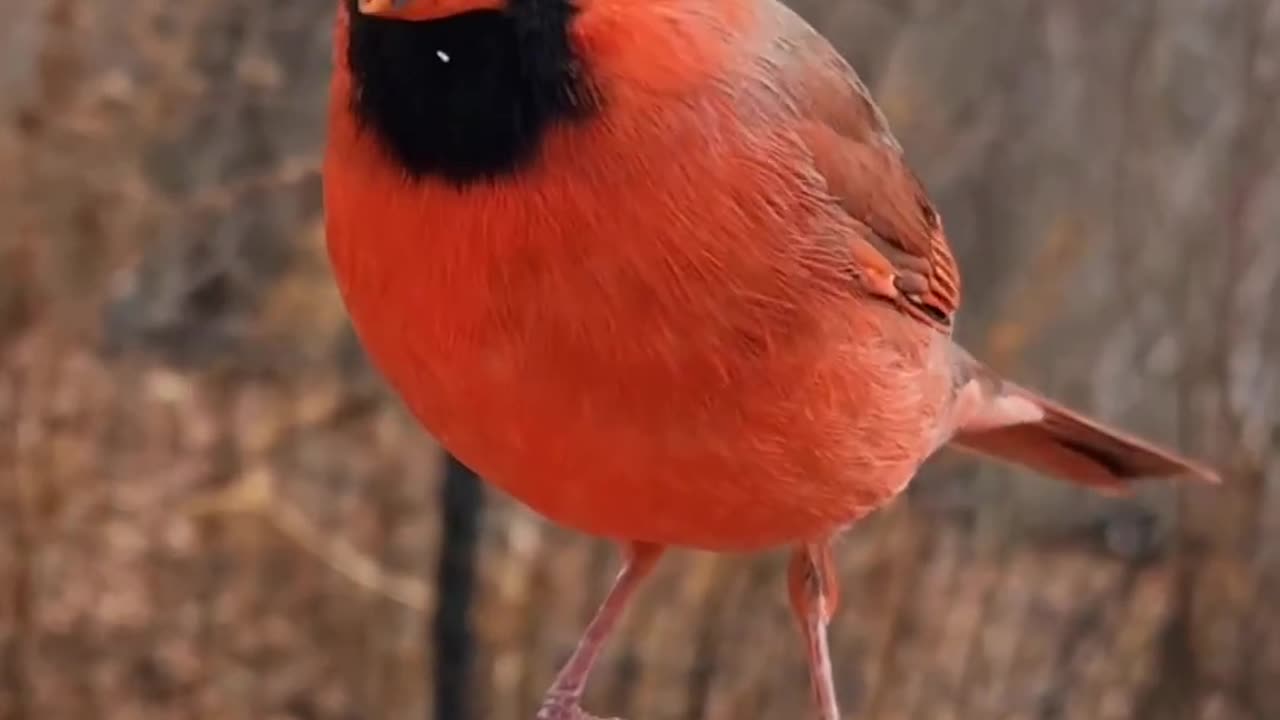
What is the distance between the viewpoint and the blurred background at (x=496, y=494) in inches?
65.3

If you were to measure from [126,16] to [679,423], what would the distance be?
1082 mm

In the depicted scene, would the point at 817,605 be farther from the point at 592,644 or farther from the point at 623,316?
the point at 623,316

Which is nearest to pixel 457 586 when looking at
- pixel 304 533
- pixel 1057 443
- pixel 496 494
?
pixel 496 494

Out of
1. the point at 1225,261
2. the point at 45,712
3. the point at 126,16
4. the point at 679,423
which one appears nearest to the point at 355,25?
the point at 679,423

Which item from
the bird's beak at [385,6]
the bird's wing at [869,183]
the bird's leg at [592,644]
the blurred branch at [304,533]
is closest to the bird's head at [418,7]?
the bird's beak at [385,6]

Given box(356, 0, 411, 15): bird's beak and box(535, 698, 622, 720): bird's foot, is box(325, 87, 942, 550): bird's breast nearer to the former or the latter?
box(356, 0, 411, 15): bird's beak

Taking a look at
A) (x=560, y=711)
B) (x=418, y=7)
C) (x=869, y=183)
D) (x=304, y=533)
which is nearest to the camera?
(x=418, y=7)

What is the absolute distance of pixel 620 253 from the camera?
0.80 metres

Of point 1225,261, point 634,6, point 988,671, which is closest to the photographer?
point 634,6

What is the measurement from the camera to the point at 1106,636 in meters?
1.78

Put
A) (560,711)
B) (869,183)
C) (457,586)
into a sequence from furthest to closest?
(457,586), (560,711), (869,183)

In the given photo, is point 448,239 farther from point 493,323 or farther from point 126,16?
point 126,16

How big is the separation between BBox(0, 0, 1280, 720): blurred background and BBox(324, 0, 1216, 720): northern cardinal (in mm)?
724

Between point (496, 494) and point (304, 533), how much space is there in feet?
0.73
